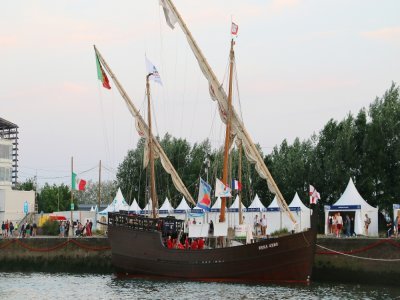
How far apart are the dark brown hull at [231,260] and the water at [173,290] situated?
0.93 meters

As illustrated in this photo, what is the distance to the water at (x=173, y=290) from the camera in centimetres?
3766

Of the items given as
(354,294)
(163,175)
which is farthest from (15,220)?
(354,294)

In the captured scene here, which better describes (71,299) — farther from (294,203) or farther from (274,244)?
(294,203)

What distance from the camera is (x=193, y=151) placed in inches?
4296

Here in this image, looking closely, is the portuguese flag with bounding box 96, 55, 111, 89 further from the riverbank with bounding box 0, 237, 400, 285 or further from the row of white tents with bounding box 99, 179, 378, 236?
the riverbank with bounding box 0, 237, 400, 285

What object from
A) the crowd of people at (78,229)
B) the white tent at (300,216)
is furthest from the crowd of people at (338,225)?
the crowd of people at (78,229)

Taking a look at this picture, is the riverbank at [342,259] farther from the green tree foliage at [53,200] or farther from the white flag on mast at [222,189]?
the green tree foliage at [53,200]

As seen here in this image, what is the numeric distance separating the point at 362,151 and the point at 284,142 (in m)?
21.4

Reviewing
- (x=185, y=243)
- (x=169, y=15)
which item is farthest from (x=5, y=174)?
(x=185, y=243)

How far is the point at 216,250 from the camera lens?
43375 mm

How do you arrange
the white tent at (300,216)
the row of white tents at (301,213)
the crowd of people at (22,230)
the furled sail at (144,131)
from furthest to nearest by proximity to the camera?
1. the crowd of people at (22,230)
2. the white tent at (300,216)
3. the furled sail at (144,131)
4. the row of white tents at (301,213)

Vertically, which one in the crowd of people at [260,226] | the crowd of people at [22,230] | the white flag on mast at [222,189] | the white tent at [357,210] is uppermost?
the white flag on mast at [222,189]

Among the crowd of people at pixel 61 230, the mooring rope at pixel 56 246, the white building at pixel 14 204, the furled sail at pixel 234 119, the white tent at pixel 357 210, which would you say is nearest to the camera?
the furled sail at pixel 234 119

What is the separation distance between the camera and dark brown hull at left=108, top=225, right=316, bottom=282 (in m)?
41.8
